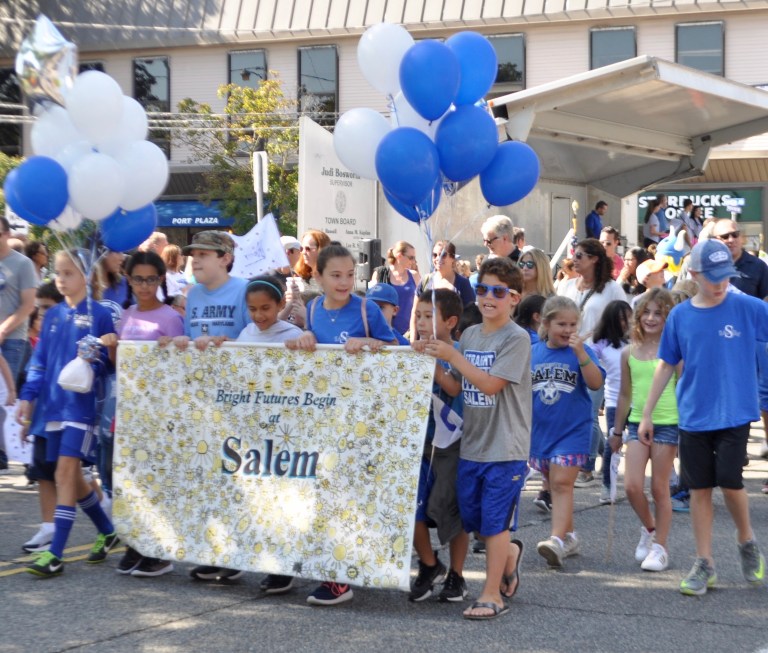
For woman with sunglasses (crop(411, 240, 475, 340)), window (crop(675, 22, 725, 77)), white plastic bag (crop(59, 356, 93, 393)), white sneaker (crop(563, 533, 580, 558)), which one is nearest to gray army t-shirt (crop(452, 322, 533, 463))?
white sneaker (crop(563, 533, 580, 558))

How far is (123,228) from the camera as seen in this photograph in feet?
23.7

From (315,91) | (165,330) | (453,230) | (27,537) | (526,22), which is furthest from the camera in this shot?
(315,91)

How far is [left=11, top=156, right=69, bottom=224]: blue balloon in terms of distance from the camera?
6.78 meters

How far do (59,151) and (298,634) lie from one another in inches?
126

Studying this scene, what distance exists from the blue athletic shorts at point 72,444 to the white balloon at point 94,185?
48.7 inches

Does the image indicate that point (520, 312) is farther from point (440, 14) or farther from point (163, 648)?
point (440, 14)

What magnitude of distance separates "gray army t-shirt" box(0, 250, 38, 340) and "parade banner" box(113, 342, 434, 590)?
10.2 feet

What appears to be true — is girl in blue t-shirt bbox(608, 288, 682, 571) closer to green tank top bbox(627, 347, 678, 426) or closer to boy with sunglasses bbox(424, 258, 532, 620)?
green tank top bbox(627, 347, 678, 426)

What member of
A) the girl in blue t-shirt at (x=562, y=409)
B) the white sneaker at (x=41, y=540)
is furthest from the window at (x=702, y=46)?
the white sneaker at (x=41, y=540)

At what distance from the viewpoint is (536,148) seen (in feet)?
47.3

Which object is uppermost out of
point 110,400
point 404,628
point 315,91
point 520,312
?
point 315,91

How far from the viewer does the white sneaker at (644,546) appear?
7227 mm

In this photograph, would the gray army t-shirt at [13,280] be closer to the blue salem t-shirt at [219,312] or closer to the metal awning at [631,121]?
the blue salem t-shirt at [219,312]

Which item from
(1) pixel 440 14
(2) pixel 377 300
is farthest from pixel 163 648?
(1) pixel 440 14
